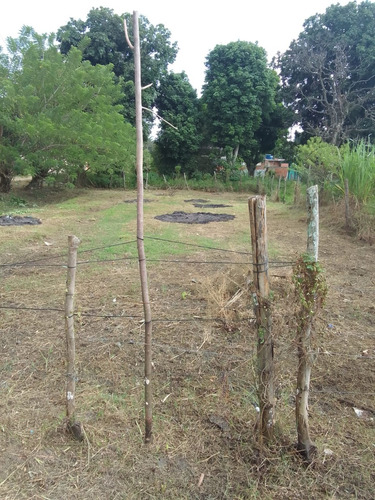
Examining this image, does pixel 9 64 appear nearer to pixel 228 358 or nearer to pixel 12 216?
pixel 12 216

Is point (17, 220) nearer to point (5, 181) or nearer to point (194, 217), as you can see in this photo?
point (194, 217)

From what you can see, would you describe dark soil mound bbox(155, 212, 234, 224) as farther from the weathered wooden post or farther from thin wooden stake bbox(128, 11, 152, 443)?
the weathered wooden post

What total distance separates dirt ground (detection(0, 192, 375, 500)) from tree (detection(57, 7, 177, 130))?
15.9 metres

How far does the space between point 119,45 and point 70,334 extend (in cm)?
2002

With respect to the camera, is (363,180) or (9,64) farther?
(9,64)

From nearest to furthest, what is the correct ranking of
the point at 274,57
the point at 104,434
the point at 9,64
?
the point at 104,434
the point at 9,64
the point at 274,57

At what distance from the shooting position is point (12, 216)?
8.94 meters

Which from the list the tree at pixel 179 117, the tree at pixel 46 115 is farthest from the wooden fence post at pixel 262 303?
the tree at pixel 179 117

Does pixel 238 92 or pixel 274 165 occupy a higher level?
pixel 238 92

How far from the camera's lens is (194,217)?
9.80m

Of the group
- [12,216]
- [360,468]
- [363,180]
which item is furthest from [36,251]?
[363,180]

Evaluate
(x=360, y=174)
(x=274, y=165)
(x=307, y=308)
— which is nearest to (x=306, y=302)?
(x=307, y=308)

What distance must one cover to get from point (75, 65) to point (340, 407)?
13795 mm

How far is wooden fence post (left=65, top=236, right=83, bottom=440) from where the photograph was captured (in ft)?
6.12
